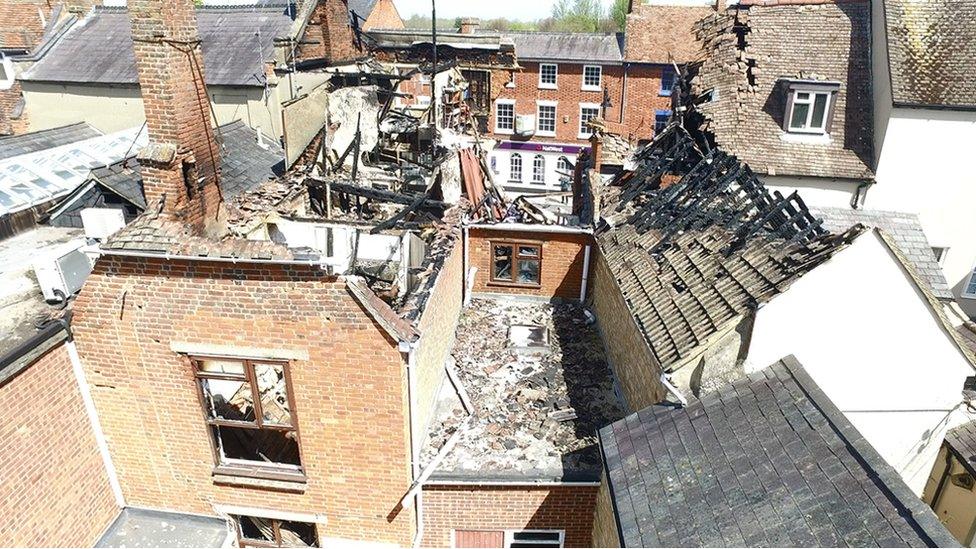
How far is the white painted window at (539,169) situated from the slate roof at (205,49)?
61.8 ft

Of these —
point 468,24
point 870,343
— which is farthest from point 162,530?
point 468,24

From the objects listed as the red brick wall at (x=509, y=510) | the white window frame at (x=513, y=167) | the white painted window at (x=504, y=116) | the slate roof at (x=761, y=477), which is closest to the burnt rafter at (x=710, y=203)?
the slate roof at (x=761, y=477)

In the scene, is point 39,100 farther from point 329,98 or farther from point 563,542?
point 563,542

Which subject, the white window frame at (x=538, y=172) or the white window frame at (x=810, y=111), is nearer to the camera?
the white window frame at (x=810, y=111)

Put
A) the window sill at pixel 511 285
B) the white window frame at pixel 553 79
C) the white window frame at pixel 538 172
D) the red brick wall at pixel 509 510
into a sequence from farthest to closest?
the white window frame at pixel 538 172 → the white window frame at pixel 553 79 → the window sill at pixel 511 285 → the red brick wall at pixel 509 510

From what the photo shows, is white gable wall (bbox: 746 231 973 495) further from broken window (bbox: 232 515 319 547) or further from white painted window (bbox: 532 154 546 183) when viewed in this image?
white painted window (bbox: 532 154 546 183)

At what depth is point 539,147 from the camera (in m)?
34.7

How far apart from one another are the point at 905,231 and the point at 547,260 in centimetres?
1013

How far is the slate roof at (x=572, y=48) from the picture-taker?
32.4 metres

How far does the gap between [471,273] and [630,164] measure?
19.9 feet

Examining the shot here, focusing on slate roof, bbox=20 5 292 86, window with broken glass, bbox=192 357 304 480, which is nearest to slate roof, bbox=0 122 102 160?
slate roof, bbox=20 5 292 86

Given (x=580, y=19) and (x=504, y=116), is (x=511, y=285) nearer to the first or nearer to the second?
(x=504, y=116)

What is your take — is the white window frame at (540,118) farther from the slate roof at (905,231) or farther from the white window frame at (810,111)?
the slate roof at (905,231)

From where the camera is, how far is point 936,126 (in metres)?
15.8
